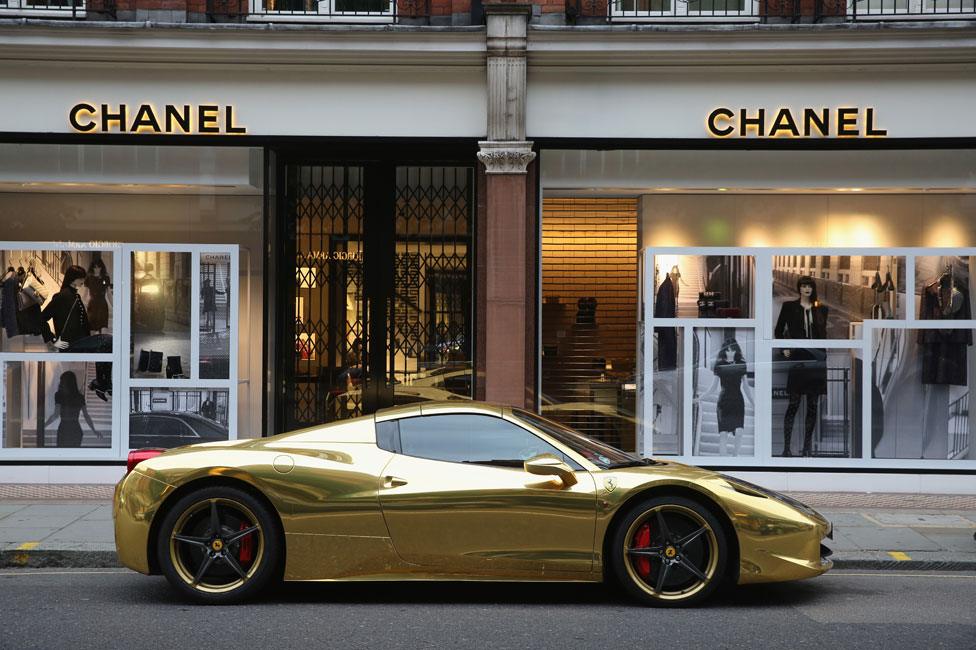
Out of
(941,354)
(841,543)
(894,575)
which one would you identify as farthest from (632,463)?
(941,354)

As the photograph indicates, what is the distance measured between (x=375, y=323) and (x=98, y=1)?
4.63 metres

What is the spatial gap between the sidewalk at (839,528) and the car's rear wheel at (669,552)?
80.2 inches

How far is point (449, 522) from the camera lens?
681 centimetres

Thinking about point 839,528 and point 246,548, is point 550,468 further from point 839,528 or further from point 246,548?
point 839,528

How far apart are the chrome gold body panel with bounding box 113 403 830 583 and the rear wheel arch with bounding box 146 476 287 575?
0.5 inches

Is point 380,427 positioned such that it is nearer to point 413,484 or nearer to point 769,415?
point 413,484

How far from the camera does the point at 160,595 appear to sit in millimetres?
7340

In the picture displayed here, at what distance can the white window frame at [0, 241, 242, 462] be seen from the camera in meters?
12.0

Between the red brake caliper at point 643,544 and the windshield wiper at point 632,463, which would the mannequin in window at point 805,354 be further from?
the red brake caliper at point 643,544

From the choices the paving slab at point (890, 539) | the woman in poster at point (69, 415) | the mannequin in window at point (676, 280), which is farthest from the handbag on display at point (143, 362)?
the paving slab at point (890, 539)

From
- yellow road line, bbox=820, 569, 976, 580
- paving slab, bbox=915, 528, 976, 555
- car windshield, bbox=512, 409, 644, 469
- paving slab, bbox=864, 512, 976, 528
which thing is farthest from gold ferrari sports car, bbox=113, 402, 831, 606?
paving slab, bbox=864, 512, 976, 528

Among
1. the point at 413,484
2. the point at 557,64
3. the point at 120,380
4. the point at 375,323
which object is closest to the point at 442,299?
the point at 375,323

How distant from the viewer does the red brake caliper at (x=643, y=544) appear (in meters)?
6.91

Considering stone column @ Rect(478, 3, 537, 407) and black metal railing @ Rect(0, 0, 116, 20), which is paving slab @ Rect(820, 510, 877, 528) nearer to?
stone column @ Rect(478, 3, 537, 407)
